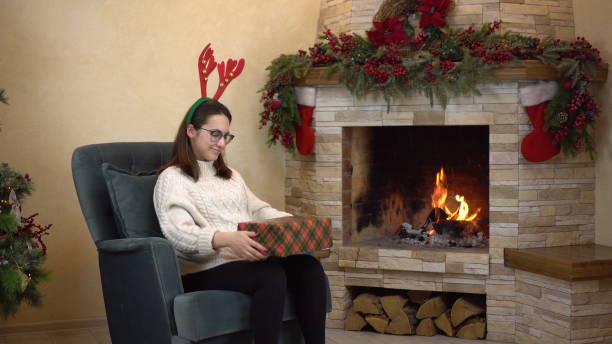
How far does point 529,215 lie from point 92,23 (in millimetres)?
2313

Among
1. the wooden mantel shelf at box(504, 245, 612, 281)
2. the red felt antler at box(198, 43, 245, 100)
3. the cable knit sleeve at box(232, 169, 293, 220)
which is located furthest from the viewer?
the red felt antler at box(198, 43, 245, 100)

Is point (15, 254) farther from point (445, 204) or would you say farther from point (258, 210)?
point (445, 204)

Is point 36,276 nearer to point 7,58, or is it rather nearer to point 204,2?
Answer: point 7,58

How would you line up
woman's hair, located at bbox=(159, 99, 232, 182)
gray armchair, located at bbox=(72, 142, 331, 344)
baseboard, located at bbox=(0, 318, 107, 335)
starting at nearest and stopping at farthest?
gray armchair, located at bbox=(72, 142, 331, 344)
woman's hair, located at bbox=(159, 99, 232, 182)
baseboard, located at bbox=(0, 318, 107, 335)

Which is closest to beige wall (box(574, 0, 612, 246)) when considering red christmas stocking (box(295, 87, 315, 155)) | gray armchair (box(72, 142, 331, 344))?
red christmas stocking (box(295, 87, 315, 155))

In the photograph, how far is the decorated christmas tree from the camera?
8.59 feet

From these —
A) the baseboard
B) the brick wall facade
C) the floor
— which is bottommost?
the floor

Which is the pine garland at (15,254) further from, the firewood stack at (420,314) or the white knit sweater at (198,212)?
the firewood stack at (420,314)

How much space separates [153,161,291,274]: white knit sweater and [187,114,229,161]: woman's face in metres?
0.07

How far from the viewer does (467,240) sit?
378 centimetres

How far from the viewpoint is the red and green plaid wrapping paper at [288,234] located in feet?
7.53

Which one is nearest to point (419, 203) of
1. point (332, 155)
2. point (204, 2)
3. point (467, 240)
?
point (467, 240)

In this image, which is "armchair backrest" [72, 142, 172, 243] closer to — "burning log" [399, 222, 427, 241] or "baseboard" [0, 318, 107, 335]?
"baseboard" [0, 318, 107, 335]

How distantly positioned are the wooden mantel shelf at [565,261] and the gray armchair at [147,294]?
1157mm
